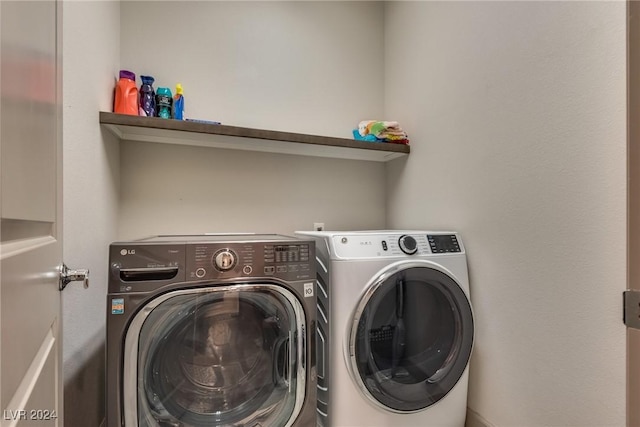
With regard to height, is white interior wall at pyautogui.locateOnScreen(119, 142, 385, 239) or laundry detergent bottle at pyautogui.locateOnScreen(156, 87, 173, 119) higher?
laundry detergent bottle at pyautogui.locateOnScreen(156, 87, 173, 119)

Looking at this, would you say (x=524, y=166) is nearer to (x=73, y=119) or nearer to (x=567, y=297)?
(x=567, y=297)

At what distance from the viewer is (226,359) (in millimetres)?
1138

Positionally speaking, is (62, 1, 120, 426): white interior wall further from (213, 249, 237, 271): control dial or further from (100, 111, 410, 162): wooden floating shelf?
(213, 249, 237, 271): control dial

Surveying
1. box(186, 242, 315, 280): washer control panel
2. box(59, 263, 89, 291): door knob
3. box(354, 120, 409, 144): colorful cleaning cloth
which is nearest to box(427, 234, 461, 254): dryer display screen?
box(186, 242, 315, 280): washer control panel

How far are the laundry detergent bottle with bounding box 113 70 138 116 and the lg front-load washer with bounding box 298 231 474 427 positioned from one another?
1078mm

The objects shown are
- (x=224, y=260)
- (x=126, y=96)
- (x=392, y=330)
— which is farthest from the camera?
(x=126, y=96)

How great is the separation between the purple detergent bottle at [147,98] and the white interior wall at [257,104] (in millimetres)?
167

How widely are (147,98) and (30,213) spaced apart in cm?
122

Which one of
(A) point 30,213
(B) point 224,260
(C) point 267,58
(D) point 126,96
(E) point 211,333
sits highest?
(C) point 267,58

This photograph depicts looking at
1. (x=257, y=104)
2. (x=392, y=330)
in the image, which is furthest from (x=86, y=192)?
(x=392, y=330)

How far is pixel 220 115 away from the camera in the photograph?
1.82 metres

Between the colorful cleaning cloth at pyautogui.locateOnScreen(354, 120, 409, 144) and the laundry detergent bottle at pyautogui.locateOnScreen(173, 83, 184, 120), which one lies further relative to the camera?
the colorful cleaning cloth at pyautogui.locateOnScreen(354, 120, 409, 144)

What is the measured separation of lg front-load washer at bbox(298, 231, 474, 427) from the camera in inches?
47.1

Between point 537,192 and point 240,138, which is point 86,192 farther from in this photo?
point 537,192
